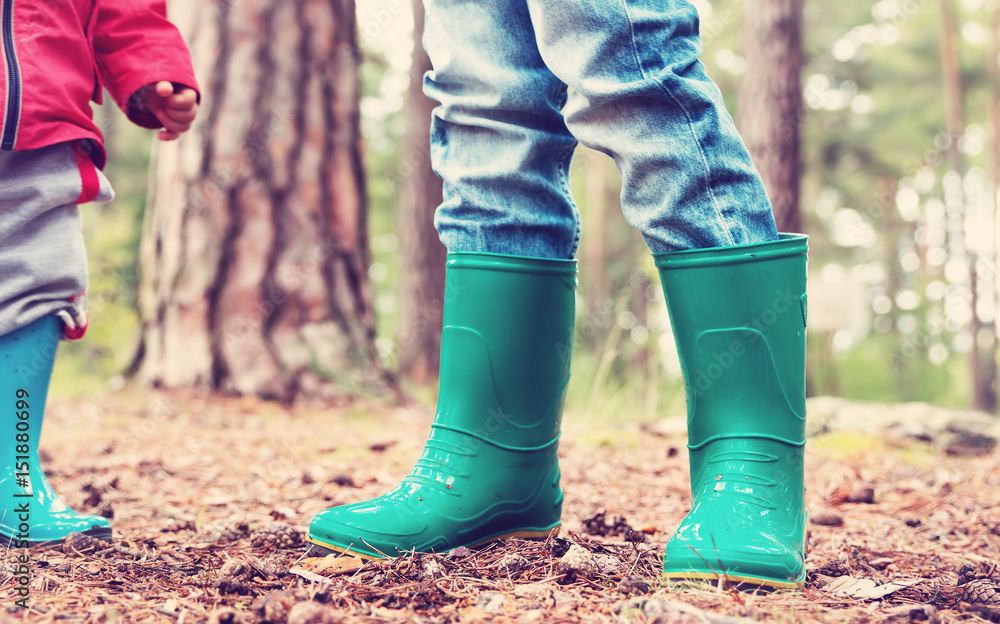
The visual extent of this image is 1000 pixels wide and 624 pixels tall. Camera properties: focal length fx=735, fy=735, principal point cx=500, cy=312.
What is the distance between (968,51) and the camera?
34.4ft

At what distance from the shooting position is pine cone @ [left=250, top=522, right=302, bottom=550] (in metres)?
1.14

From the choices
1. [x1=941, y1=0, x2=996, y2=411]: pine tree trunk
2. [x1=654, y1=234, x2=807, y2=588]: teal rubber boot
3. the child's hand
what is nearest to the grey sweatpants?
the child's hand

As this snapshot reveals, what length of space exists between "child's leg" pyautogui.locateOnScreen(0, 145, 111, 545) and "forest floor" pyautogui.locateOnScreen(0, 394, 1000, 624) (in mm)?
107

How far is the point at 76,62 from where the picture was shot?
1.17 m

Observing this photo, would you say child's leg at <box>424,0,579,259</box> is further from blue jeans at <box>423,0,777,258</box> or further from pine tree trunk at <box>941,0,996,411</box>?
pine tree trunk at <box>941,0,996,411</box>

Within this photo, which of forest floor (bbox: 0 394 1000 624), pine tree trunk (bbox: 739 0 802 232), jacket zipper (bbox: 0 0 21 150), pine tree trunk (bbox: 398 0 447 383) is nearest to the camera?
forest floor (bbox: 0 394 1000 624)

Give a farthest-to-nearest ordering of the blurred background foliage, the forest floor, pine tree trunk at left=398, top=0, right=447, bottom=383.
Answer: the blurred background foliage < pine tree trunk at left=398, top=0, right=447, bottom=383 < the forest floor

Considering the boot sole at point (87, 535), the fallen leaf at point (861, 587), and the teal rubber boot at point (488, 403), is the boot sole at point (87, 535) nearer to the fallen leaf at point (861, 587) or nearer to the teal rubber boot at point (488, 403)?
the teal rubber boot at point (488, 403)

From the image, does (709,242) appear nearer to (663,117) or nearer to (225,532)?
(663,117)

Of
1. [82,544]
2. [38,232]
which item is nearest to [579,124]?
[38,232]

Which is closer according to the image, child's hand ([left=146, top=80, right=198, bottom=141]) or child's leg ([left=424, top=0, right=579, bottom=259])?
child's leg ([left=424, top=0, right=579, bottom=259])

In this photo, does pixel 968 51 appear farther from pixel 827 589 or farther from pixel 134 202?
pixel 827 589

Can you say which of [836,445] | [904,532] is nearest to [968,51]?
[836,445]

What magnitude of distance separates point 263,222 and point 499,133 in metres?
2.01
